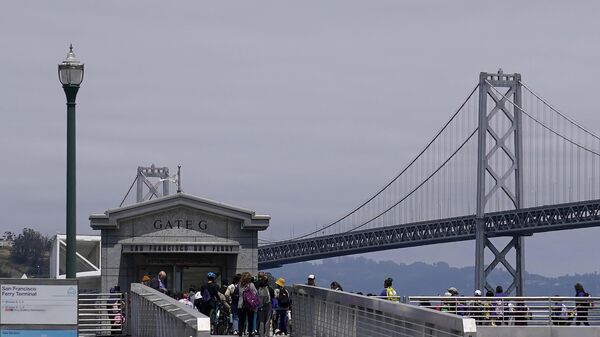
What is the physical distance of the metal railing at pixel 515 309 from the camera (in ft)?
106

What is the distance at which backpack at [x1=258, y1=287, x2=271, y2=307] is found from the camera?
24.9 meters

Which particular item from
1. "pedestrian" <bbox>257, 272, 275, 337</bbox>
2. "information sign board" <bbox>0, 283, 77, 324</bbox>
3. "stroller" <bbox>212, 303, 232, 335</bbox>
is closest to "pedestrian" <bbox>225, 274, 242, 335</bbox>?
"stroller" <bbox>212, 303, 232, 335</bbox>

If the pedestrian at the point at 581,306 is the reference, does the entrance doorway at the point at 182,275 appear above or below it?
above

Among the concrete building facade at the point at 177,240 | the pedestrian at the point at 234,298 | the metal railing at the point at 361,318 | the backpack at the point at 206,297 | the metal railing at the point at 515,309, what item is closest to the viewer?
the metal railing at the point at 361,318

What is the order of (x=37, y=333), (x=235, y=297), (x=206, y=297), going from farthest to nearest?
(x=206, y=297)
(x=235, y=297)
(x=37, y=333)

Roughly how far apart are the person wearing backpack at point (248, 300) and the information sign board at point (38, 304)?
405 centimetres

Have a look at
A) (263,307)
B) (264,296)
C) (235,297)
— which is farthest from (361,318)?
(235,297)

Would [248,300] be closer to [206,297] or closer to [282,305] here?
[282,305]

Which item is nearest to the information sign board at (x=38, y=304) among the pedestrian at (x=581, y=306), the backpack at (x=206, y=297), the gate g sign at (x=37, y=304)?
the gate g sign at (x=37, y=304)

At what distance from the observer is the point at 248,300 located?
965 inches

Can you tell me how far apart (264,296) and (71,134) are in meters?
4.52

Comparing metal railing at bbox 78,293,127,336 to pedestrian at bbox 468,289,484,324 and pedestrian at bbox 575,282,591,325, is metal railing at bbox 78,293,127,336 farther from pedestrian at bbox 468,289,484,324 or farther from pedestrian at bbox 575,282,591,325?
pedestrian at bbox 575,282,591,325

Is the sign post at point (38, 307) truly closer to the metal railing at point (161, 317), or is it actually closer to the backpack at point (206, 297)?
the metal railing at point (161, 317)

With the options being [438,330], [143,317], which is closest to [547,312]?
[143,317]
